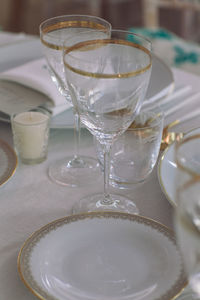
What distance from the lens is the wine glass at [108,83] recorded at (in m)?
0.51

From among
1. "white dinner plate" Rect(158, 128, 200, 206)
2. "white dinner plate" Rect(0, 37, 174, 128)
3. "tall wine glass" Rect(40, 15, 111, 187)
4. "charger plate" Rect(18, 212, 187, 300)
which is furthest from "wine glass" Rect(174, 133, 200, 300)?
"white dinner plate" Rect(0, 37, 174, 128)

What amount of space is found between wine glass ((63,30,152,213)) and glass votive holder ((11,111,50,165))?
0.42 feet

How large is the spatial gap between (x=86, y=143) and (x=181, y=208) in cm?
47

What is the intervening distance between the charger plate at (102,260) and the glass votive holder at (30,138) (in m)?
0.19

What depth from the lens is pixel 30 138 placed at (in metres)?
0.72

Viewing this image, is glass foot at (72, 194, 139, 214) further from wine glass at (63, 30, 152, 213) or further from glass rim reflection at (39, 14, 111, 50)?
glass rim reflection at (39, 14, 111, 50)

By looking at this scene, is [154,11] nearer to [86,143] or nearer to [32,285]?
[86,143]

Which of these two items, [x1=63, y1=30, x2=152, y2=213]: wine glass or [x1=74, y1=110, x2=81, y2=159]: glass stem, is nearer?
[x1=63, y1=30, x2=152, y2=213]: wine glass

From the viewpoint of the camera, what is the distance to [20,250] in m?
0.54

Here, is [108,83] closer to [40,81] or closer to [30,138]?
[30,138]

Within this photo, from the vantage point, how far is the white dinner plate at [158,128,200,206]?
0.61 meters

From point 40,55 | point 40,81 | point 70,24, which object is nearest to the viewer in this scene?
point 70,24

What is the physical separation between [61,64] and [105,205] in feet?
0.67

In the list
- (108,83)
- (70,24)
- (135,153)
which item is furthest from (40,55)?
(108,83)
